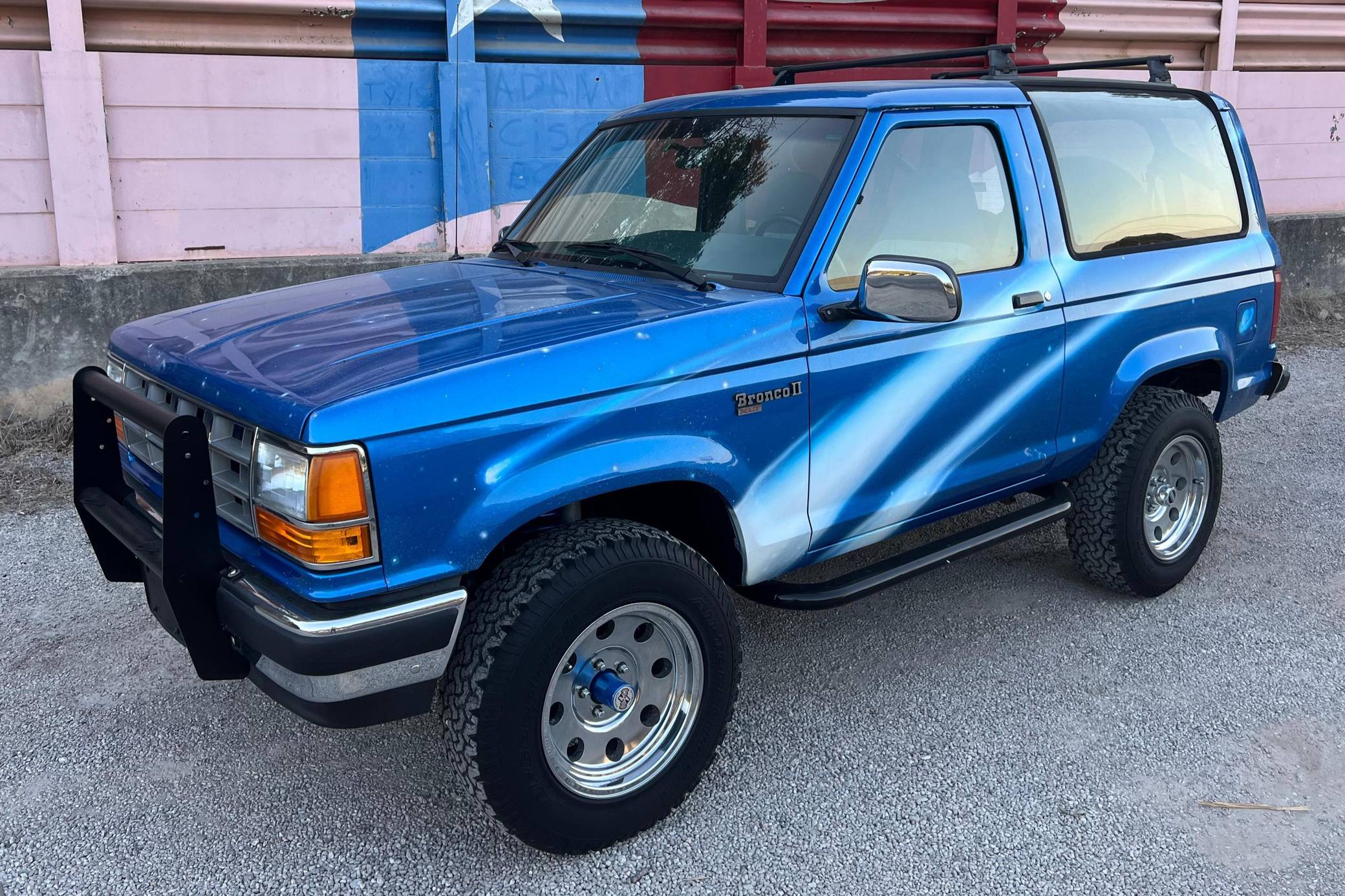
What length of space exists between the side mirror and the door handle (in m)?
0.62

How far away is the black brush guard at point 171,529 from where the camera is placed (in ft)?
A: 8.45

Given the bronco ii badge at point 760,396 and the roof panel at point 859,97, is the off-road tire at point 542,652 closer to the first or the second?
the bronco ii badge at point 760,396

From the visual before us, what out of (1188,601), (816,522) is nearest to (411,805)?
(816,522)

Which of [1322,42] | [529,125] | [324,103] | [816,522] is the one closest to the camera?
[816,522]

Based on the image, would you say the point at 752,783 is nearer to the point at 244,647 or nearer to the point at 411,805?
the point at 411,805

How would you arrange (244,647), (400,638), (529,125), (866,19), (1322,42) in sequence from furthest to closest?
1. (1322,42)
2. (866,19)
3. (529,125)
4. (244,647)
5. (400,638)

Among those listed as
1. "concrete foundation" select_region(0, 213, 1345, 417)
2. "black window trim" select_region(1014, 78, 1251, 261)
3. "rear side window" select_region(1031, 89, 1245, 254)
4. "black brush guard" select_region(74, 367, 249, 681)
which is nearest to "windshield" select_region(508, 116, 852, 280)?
"black window trim" select_region(1014, 78, 1251, 261)

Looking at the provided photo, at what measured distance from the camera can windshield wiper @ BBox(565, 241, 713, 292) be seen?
10.8 feet

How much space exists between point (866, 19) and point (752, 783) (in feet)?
22.8

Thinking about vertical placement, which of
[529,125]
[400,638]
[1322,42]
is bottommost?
[400,638]

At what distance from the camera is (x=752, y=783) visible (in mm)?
3229

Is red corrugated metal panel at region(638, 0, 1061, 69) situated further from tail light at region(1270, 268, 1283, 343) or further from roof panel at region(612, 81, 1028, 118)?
tail light at region(1270, 268, 1283, 343)

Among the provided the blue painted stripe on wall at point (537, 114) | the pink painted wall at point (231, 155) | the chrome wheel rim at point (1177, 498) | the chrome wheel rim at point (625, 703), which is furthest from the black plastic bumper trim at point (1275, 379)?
the pink painted wall at point (231, 155)

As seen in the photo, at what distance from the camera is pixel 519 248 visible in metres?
4.04
